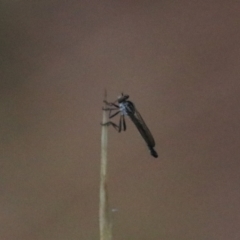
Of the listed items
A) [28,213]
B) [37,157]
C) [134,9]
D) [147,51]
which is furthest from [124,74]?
[28,213]

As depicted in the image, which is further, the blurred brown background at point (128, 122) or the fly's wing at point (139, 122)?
the blurred brown background at point (128, 122)

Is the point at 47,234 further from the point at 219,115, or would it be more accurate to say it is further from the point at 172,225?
the point at 219,115

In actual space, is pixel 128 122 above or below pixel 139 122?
above

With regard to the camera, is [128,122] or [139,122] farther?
[128,122]

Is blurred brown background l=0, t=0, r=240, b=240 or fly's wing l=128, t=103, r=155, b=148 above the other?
blurred brown background l=0, t=0, r=240, b=240

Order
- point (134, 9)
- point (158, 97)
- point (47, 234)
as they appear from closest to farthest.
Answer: point (47, 234) → point (158, 97) → point (134, 9)

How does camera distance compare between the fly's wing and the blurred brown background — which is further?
the blurred brown background

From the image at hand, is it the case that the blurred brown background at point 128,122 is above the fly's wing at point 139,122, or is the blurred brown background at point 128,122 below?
above

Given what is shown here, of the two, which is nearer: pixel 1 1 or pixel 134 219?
pixel 134 219
